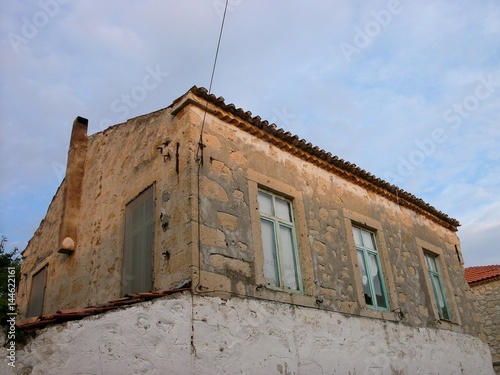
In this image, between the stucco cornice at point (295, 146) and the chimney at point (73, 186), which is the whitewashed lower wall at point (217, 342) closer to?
the stucco cornice at point (295, 146)

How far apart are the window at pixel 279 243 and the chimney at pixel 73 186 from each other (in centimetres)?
359

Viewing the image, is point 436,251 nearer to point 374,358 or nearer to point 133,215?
point 374,358

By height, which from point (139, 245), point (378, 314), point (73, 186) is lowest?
point (378, 314)

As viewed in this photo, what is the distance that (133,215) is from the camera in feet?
21.8

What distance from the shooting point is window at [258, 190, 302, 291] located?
20.0ft

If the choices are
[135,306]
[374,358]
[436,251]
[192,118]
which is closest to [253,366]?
[135,306]

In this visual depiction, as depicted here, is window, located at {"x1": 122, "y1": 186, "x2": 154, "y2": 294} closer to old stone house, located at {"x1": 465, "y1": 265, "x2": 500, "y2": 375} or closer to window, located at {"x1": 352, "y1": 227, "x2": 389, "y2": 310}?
window, located at {"x1": 352, "y1": 227, "x2": 389, "y2": 310}

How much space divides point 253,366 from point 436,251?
633cm

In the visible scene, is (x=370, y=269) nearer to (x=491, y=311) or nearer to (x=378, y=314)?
(x=378, y=314)

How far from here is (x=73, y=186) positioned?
838 cm

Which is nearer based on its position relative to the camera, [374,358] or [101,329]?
[101,329]

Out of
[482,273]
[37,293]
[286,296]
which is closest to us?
[286,296]

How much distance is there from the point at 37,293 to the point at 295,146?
5.70 m

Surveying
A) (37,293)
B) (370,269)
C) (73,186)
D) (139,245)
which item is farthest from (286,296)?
(37,293)
